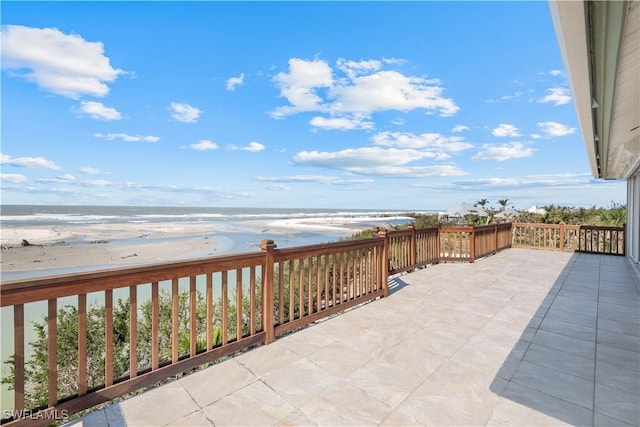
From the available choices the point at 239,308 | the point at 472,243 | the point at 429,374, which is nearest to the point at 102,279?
the point at 239,308

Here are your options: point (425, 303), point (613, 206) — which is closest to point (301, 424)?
point (425, 303)

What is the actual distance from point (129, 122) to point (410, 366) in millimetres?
19360

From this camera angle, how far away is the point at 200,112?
502 inches

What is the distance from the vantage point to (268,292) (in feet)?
9.09

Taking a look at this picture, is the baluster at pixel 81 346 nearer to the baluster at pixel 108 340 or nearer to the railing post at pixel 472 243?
the baluster at pixel 108 340

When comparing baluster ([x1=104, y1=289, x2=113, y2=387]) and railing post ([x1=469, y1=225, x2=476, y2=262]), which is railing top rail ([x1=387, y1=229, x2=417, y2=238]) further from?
baluster ([x1=104, y1=289, x2=113, y2=387])

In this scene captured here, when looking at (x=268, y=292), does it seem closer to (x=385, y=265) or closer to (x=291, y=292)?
(x=291, y=292)

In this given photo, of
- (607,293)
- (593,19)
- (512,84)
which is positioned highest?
(512,84)

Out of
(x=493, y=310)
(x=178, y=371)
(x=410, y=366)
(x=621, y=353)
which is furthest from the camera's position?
(x=493, y=310)

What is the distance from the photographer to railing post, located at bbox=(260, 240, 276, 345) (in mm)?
→ 2736

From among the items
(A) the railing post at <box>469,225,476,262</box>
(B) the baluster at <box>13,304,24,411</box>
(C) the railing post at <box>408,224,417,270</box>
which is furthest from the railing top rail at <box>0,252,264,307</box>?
(A) the railing post at <box>469,225,476,262</box>

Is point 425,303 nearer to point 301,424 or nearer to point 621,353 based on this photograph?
point 621,353

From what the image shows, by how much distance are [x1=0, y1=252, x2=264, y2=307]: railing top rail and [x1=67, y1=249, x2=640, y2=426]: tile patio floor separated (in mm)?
764

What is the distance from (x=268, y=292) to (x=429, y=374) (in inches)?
59.2
